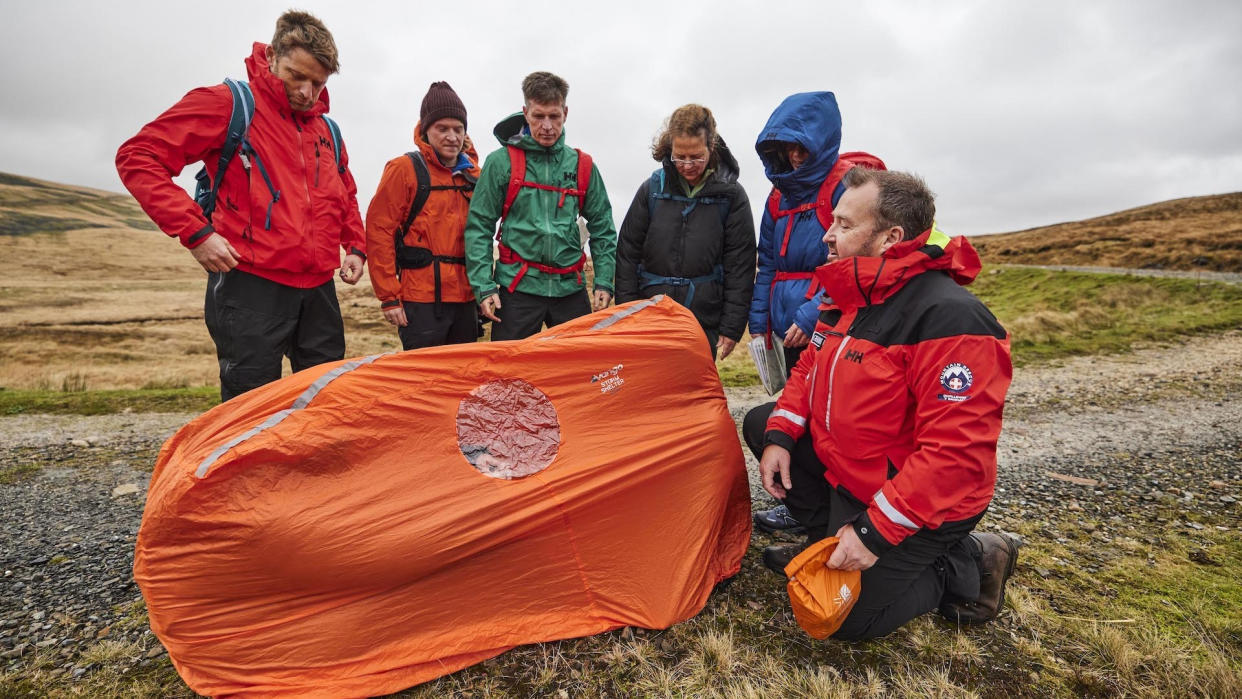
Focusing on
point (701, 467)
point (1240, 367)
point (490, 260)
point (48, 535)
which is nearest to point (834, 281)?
point (701, 467)

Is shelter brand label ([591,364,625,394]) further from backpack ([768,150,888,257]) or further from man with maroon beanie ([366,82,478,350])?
man with maroon beanie ([366,82,478,350])

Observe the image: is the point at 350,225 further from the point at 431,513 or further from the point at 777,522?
the point at 777,522

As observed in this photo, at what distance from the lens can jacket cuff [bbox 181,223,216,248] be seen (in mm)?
3365

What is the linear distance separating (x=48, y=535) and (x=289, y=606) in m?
3.11

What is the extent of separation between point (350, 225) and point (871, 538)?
13.3 feet

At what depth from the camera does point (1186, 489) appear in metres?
5.22

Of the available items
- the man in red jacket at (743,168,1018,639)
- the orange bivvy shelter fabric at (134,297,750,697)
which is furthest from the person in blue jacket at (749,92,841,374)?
the orange bivvy shelter fabric at (134,297,750,697)

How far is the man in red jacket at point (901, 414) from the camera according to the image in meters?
2.58

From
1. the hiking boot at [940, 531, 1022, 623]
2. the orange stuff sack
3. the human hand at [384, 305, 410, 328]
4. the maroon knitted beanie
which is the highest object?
the maroon knitted beanie

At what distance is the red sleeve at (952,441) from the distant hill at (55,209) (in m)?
98.3

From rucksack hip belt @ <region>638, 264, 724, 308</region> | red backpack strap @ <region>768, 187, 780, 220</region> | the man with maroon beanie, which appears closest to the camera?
red backpack strap @ <region>768, 187, 780, 220</region>

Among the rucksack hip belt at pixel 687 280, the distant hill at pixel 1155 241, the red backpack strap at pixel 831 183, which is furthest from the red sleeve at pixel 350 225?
the distant hill at pixel 1155 241

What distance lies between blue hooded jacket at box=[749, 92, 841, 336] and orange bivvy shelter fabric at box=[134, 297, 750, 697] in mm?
1223

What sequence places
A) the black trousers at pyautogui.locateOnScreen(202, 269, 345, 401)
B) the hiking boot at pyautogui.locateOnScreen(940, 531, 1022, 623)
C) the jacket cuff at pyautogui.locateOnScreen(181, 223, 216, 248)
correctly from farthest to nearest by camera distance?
the black trousers at pyautogui.locateOnScreen(202, 269, 345, 401) < the jacket cuff at pyautogui.locateOnScreen(181, 223, 216, 248) < the hiking boot at pyautogui.locateOnScreen(940, 531, 1022, 623)
